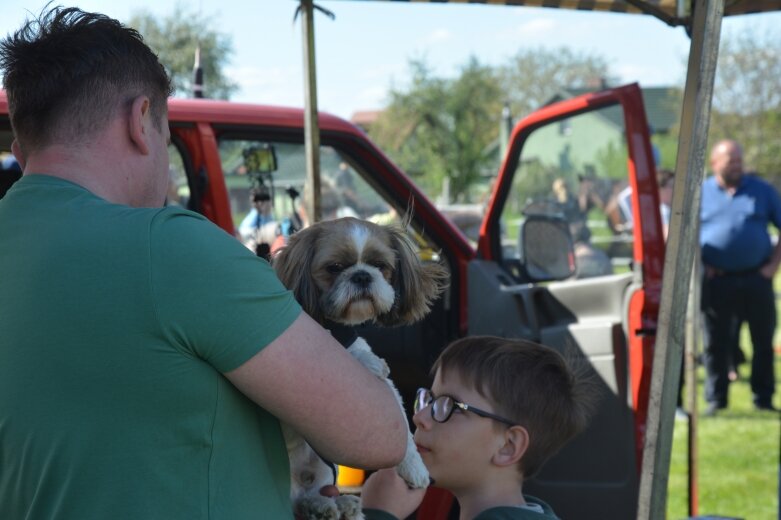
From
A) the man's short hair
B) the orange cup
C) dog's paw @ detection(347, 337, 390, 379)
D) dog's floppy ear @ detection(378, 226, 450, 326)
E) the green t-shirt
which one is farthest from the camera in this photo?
the orange cup

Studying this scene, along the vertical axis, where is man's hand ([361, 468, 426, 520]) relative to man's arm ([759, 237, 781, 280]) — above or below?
above

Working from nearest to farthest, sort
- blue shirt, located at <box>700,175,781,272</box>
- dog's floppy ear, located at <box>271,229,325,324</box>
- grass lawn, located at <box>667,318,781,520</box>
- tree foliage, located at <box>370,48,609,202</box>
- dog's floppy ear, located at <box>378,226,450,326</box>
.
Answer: dog's floppy ear, located at <box>271,229,325,324</box> < dog's floppy ear, located at <box>378,226,450,326</box> < grass lawn, located at <box>667,318,781,520</box> < blue shirt, located at <box>700,175,781,272</box> < tree foliage, located at <box>370,48,609,202</box>

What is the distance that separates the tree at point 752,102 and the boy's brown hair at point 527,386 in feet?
141

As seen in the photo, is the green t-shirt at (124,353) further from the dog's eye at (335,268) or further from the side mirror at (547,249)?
the side mirror at (547,249)

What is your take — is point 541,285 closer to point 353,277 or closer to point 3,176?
point 353,277

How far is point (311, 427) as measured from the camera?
1.43 metres

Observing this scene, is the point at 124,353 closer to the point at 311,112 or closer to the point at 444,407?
the point at 444,407

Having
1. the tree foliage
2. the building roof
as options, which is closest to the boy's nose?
the tree foliage

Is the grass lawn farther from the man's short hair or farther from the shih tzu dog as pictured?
the man's short hair

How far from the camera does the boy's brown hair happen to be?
2.13m

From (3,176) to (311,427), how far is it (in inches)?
95.6

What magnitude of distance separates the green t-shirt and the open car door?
254cm

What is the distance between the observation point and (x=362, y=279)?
247cm

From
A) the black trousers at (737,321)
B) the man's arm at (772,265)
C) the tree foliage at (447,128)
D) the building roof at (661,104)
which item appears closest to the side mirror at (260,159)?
the black trousers at (737,321)
